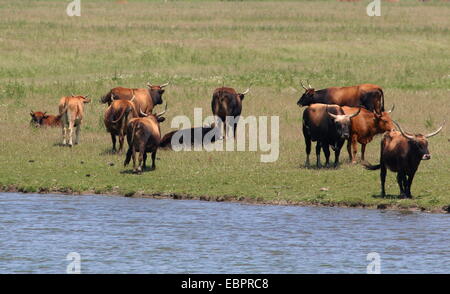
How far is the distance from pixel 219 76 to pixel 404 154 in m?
22.7

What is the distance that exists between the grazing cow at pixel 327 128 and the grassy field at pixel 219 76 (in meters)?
0.55

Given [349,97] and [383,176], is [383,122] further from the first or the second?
[349,97]

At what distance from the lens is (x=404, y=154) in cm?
2005

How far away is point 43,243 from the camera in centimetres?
1798

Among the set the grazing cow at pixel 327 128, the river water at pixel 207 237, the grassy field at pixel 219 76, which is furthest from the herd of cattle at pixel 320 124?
the river water at pixel 207 237

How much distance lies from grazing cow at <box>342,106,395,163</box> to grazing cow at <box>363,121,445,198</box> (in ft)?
13.0

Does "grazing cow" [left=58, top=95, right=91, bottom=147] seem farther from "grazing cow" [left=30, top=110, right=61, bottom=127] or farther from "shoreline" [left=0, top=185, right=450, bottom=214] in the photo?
"shoreline" [left=0, top=185, right=450, bottom=214]

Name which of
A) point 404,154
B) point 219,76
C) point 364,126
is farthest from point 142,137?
point 219,76

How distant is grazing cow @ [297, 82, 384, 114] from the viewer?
1151 inches

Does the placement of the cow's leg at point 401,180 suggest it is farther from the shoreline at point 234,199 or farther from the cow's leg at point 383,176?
the shoreline at point 234,199

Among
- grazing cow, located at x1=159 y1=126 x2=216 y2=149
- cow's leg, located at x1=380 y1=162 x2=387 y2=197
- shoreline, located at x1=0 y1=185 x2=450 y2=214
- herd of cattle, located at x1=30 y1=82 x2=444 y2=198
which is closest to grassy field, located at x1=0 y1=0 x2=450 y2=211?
shoreline, located at x1=0 y1=185 x2=450 y2=214

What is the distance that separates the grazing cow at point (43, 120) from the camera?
96.8 ft

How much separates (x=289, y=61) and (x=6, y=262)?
3332cm
